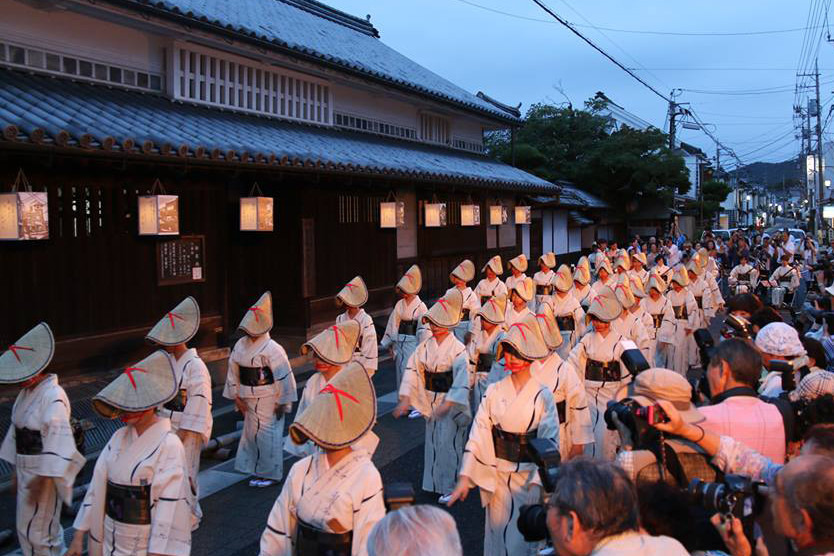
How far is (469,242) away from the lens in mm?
19984

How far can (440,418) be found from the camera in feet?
23.7

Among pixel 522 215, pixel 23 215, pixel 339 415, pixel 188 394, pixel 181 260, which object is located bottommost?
pixel 188 394

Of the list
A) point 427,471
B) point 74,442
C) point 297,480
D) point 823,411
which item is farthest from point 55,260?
point 823,411

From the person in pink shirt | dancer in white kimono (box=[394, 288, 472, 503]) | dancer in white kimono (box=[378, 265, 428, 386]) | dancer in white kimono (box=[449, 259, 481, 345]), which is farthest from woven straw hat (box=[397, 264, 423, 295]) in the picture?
the person in pink shirt

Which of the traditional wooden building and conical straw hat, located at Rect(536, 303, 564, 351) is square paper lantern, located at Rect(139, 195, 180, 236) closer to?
the traditional wooden building

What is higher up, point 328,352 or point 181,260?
point 181,260

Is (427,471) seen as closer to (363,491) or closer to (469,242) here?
(363,491)

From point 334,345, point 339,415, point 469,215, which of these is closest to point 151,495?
point 339,415

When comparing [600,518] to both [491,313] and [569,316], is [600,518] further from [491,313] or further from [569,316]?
[569,316]

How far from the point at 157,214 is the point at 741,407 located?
27.3ft

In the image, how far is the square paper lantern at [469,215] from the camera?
737 inches

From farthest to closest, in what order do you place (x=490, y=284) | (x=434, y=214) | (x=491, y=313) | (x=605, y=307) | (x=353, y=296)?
(x=434, y=214) → (x=490, y=284) → (x=353, y=296) → (x=491, y=313) → (x=605, y=307)

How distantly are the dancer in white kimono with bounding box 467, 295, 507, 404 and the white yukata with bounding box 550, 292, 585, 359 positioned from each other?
3674 mm

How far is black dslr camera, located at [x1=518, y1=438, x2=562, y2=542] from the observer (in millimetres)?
3299
